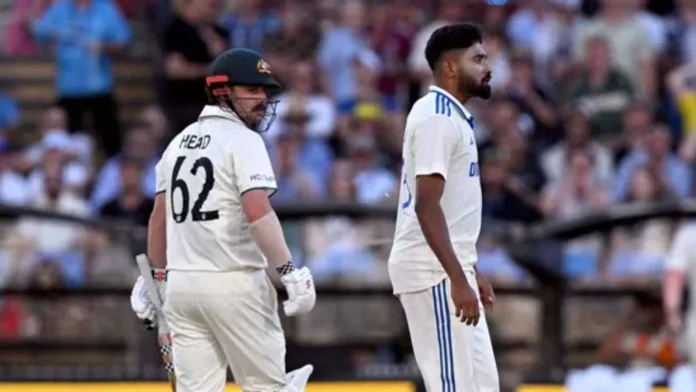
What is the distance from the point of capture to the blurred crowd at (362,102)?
542 inches

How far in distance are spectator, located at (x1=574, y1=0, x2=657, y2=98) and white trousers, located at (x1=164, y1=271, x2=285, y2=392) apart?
26.5 feet

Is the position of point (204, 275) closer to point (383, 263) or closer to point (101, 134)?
point (383, 263)

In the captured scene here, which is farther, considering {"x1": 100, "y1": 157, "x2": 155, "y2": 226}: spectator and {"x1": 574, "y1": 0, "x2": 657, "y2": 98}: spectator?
{"x1": 574, "y1": 0, "x2": 657, "y2": 98}: spectator

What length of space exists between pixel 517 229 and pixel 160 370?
2750 millimetres

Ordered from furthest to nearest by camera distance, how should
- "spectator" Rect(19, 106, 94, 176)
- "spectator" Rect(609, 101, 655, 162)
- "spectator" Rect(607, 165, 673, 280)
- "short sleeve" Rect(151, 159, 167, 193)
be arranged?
"spectator" Rect(19, 106, 94, 176)
"spectator" Rect(609, 101, 655, 162)
"spectator" Rect(607, 165, 673, 280)
"short sleeve" Rect(151, 159, 167, 193)

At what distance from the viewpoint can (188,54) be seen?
50.4 feet

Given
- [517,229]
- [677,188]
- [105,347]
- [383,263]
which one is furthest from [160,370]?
[677,188]

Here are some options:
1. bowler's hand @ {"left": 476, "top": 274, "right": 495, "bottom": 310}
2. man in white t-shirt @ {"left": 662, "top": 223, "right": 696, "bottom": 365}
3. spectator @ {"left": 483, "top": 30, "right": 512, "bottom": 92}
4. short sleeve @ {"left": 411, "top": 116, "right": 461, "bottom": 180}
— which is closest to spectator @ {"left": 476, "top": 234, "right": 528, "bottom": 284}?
man in white t-shirt @ {"left": 662, "top": 223, "right": 696, "bottom": 365}

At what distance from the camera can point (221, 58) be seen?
7789mm

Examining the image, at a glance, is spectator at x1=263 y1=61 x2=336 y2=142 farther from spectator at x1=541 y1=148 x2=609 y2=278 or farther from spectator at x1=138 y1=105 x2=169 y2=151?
spectator at x1=541 y1=148 x2=609 y2=278

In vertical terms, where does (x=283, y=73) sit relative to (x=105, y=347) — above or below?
above

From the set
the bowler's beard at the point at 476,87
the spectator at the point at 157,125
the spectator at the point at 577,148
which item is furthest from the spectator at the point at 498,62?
the bowler's beard at the point at 476,87

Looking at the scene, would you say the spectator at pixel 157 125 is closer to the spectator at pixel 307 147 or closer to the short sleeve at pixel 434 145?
the spectator at pixel 307 147

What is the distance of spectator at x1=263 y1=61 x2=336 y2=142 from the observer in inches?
575
